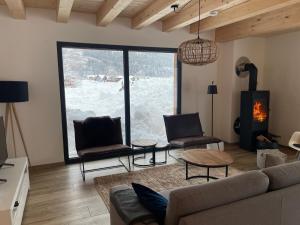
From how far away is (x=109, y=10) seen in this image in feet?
10.8

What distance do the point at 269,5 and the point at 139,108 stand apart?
2.76 metres

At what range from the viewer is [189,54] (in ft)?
8.39

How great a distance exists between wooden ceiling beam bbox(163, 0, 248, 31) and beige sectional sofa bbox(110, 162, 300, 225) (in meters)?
2.07

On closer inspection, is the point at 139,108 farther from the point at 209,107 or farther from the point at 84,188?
the point at 84,188

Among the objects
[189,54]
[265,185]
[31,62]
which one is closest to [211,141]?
[189,54]

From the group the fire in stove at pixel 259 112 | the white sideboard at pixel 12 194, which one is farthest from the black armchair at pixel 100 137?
the fire in stove at pixel 259 112

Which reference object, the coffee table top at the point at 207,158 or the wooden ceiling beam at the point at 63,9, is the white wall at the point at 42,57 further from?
the coffee table top at the point at 207,158

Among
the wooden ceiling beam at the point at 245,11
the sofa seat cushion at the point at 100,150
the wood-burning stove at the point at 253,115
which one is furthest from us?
the wood-burning stove at the point at 253,115

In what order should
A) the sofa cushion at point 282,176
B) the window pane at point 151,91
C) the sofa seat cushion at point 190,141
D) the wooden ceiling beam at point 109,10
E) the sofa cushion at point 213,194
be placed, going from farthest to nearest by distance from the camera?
the window pane at point 151,91 → the sofa seat cushion at point 190,141 → the wooden ceiling beam at point 109,10 → the sofa cushion at point 282,176 → the sofa cushion at point 213,194

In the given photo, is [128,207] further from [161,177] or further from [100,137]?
[100,137]

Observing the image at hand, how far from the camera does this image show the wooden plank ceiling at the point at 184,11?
9.98 ft

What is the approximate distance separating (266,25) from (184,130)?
228 centimetres

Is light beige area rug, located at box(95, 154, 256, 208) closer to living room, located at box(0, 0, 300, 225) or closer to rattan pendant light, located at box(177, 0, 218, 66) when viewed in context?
living room, located at box(0, 0, 300, 225)

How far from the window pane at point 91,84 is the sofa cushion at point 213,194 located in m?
3.20
